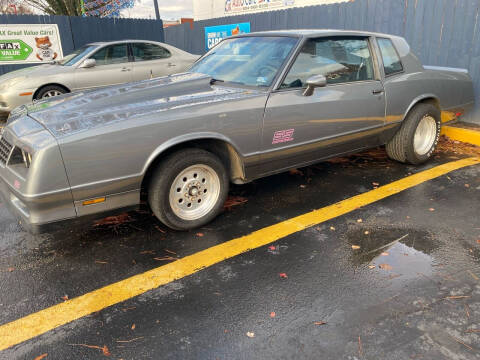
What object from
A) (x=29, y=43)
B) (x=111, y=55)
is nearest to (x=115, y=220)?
(x=111, y=55)

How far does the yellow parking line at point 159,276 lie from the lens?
2.18 m

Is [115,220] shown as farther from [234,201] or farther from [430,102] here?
[430,102]

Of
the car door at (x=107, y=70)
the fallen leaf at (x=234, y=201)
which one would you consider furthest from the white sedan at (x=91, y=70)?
the fallen leaf at (x=234, y=201)

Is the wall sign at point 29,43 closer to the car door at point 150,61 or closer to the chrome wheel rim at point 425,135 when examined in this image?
the car door at point 150,61

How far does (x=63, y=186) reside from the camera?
2.50 meters

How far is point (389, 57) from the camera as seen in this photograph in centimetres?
434

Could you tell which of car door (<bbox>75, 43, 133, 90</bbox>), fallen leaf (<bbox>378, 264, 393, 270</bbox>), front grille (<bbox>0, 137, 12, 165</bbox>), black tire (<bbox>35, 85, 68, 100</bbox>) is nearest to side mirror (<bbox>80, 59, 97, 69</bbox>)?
A: car door (<bbox>75, 43, 133, 90</bbox>)

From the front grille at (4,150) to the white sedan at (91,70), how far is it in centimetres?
440

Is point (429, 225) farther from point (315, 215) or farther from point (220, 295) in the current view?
point (220, 295)

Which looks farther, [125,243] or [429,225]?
[429,225]

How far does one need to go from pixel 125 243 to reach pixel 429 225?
264 cm

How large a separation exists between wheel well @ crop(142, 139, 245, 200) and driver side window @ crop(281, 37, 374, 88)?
79cm

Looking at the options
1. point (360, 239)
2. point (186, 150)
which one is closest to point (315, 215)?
point (360, 239)

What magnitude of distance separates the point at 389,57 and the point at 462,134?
2241 mm
